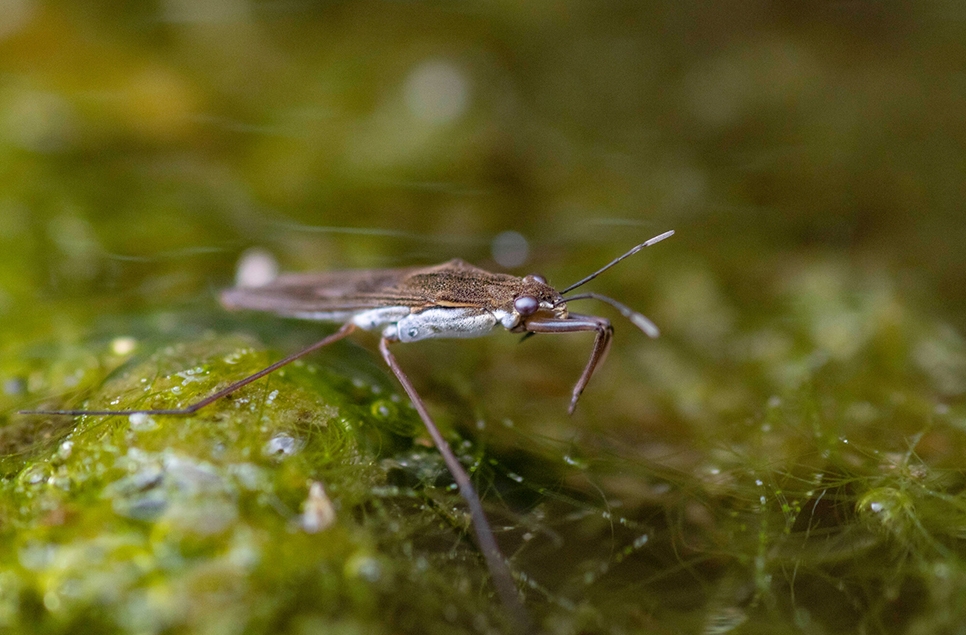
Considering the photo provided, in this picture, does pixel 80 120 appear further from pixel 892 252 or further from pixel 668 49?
pixel 892 252

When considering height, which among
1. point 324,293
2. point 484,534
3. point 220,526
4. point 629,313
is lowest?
point 484,534

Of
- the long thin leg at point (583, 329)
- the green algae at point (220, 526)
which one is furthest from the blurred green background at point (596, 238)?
the long thin leg at point (583, 329)


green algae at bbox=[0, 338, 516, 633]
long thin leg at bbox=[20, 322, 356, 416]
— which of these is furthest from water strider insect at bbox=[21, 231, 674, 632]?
green algae at bbox=[0, 338, 516, 633]

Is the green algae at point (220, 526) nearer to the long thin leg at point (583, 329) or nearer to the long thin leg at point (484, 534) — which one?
the long thin leg at point (484, 534)

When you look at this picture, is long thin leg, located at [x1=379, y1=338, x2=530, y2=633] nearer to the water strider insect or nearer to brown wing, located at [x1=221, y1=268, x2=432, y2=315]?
the water strider insect

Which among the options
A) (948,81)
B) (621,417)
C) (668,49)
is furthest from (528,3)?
(621,417)

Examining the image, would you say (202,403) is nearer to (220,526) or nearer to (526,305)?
(220,526)

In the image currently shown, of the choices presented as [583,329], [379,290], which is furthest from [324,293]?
[583,329]
